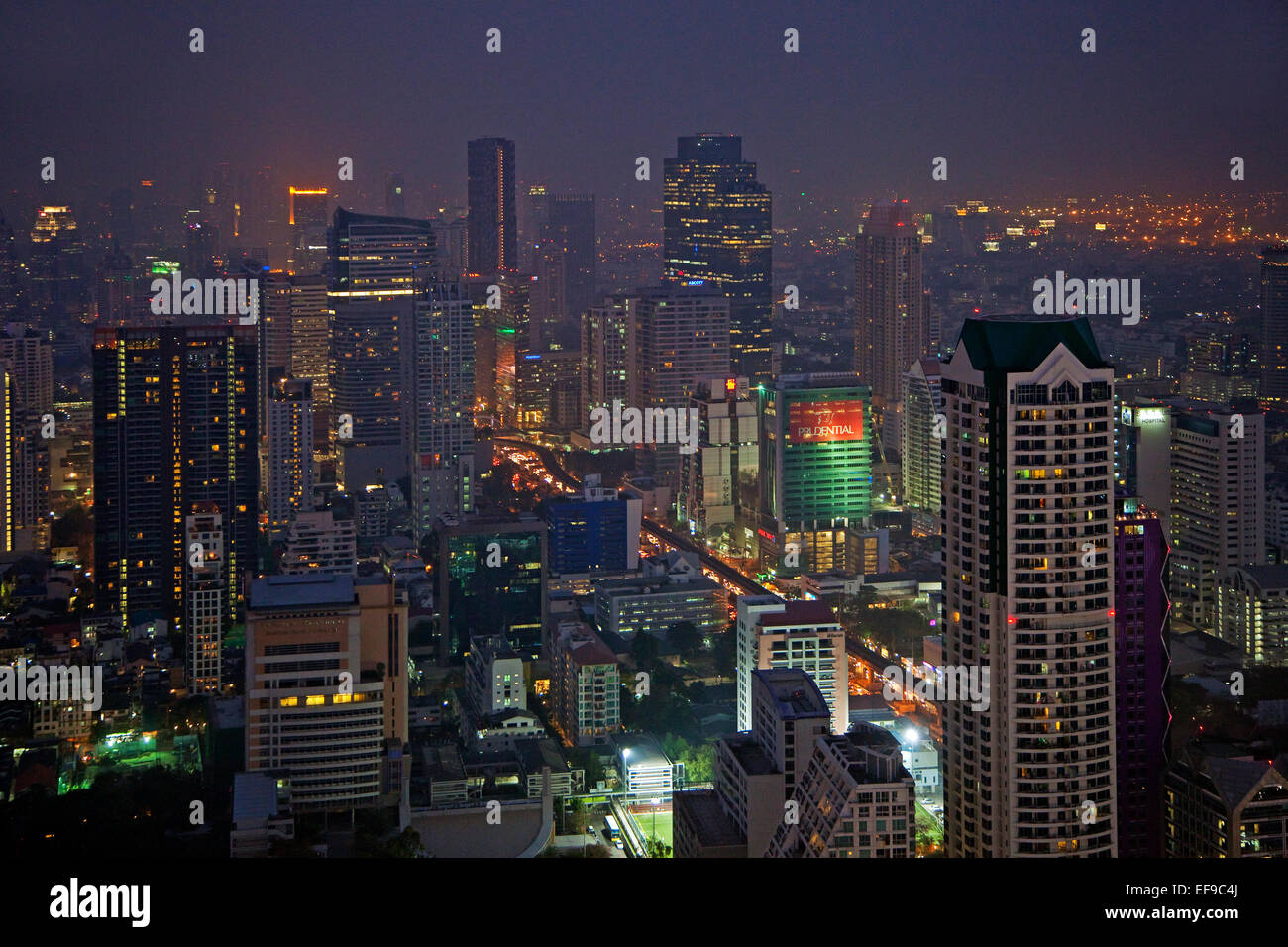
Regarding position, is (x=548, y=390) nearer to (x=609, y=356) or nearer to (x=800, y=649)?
(x=609, y=356)

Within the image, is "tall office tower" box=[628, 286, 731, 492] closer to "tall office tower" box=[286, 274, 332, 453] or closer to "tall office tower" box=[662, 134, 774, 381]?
"tall office tower" box=[662, 134, 774, 381]

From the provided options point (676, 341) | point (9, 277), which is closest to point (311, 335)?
point (676, 341)

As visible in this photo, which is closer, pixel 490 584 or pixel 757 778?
pixel 757 778

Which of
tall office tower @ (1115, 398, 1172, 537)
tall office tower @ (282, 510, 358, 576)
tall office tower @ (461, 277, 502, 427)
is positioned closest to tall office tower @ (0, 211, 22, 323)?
tall office tower @ (282, 510, 358, 576)

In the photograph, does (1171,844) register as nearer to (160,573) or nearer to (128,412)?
(160,573)

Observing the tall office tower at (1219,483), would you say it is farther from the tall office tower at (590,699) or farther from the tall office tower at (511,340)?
the tall office tower at (511,340)
